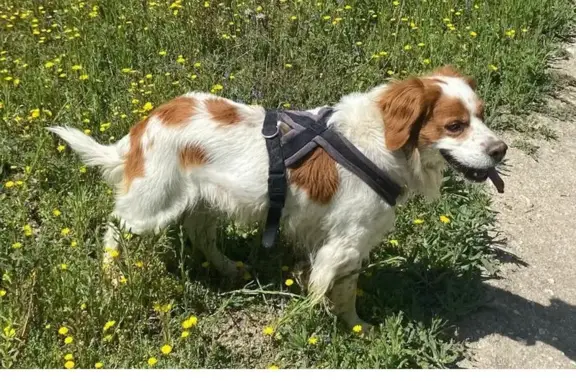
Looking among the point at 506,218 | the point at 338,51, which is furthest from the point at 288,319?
the point at 338,51

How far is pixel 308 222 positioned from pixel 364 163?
1.34 ft

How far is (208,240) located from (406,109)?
138 centimetres

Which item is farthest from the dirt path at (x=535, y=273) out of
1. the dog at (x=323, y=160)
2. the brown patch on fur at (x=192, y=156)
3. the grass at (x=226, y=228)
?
the brown patch on fur at (x=192, y=156)

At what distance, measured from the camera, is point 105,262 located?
3.30 meters

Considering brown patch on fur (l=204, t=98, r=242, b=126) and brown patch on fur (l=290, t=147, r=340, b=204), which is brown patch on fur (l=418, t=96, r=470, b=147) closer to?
brown patch on fur (l=290, t=147, r=340, b=204)

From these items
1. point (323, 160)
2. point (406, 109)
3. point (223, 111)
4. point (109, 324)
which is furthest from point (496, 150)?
point (109, 324)

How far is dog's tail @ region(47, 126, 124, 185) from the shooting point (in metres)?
3.20

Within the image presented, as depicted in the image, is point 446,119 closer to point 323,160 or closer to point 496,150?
point 496,150

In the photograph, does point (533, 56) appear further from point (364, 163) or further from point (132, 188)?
point (132, 188)

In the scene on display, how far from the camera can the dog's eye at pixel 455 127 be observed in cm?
285

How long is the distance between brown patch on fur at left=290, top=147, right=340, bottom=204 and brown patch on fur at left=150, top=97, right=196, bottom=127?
1.78ft

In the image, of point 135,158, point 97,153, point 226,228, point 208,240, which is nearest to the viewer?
point 135,158

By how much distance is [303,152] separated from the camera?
2.94m

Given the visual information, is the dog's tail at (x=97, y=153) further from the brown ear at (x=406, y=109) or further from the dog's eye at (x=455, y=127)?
the dog's eye at (x=455, y=127)
